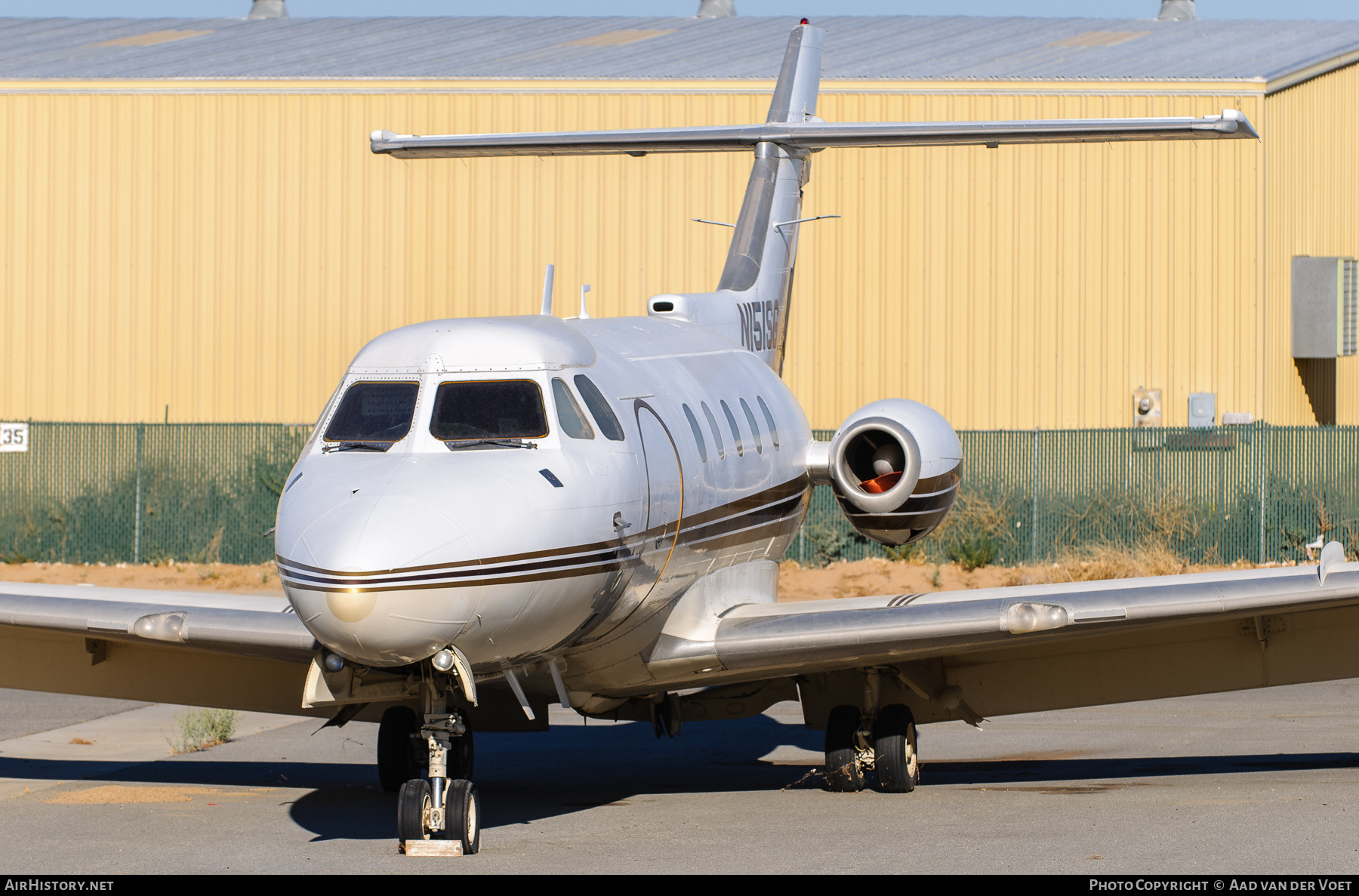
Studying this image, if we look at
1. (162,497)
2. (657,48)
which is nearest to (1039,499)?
(657,48)

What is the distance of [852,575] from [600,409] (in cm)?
1764

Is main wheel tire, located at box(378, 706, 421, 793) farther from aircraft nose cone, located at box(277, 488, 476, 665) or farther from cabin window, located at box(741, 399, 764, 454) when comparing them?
aircraft nose cone, located at box(277, 488, 476, 665)

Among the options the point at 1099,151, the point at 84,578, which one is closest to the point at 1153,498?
the point at 1099,151

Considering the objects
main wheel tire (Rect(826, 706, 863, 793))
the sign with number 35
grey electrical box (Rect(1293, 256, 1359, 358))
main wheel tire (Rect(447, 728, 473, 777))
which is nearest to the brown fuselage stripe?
main wheel tire (Rect(447, 728, 473, 777))

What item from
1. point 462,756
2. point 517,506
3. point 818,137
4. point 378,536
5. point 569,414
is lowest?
point 462,756

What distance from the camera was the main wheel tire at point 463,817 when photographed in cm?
891

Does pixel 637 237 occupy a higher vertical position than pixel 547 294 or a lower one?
higher

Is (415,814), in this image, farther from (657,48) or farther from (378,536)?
(657,48)

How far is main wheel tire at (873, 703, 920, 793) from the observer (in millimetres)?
11570

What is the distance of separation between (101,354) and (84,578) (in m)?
5.78

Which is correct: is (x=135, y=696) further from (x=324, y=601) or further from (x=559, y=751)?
(x=324, y=601)

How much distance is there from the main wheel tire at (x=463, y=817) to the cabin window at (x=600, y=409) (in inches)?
80.8

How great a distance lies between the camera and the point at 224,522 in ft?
96.3

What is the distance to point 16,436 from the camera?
3020 centimetres
